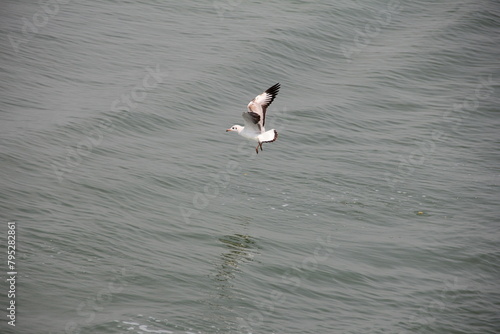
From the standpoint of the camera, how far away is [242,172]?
23.9 meters

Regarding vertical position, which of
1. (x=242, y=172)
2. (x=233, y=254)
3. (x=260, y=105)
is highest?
(x=260, y=105)

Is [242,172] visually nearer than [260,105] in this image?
No

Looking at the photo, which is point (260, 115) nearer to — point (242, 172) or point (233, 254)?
point (233, 254)

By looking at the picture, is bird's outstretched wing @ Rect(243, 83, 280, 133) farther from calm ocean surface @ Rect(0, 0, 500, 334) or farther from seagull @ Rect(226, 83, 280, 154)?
calm ocean surface @ Rect(0, 0, 500, 334)

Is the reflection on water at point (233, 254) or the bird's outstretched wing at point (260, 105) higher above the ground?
the bird's outstretched wing at point (260, 105)

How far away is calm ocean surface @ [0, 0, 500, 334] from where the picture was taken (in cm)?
1662

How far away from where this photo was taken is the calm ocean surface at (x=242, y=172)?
1662cm

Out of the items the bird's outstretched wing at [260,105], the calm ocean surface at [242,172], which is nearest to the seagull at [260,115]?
the bird's outstretched wing at [260,105]

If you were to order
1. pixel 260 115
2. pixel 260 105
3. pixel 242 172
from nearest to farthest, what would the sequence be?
pixel 260 115
pixel 260 105
pixel 242 172

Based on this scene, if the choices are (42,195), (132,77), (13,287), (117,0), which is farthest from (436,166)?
(117,0)

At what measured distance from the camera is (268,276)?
1792cm

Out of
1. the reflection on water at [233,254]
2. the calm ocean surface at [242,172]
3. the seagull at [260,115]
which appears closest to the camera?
the calm ocean surface at [242,172]

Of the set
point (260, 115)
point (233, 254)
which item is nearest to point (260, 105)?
point (260, 115)

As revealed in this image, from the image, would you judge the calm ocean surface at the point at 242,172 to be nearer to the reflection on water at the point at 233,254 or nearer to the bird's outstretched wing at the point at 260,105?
the reflection on water at the point at 233,254
